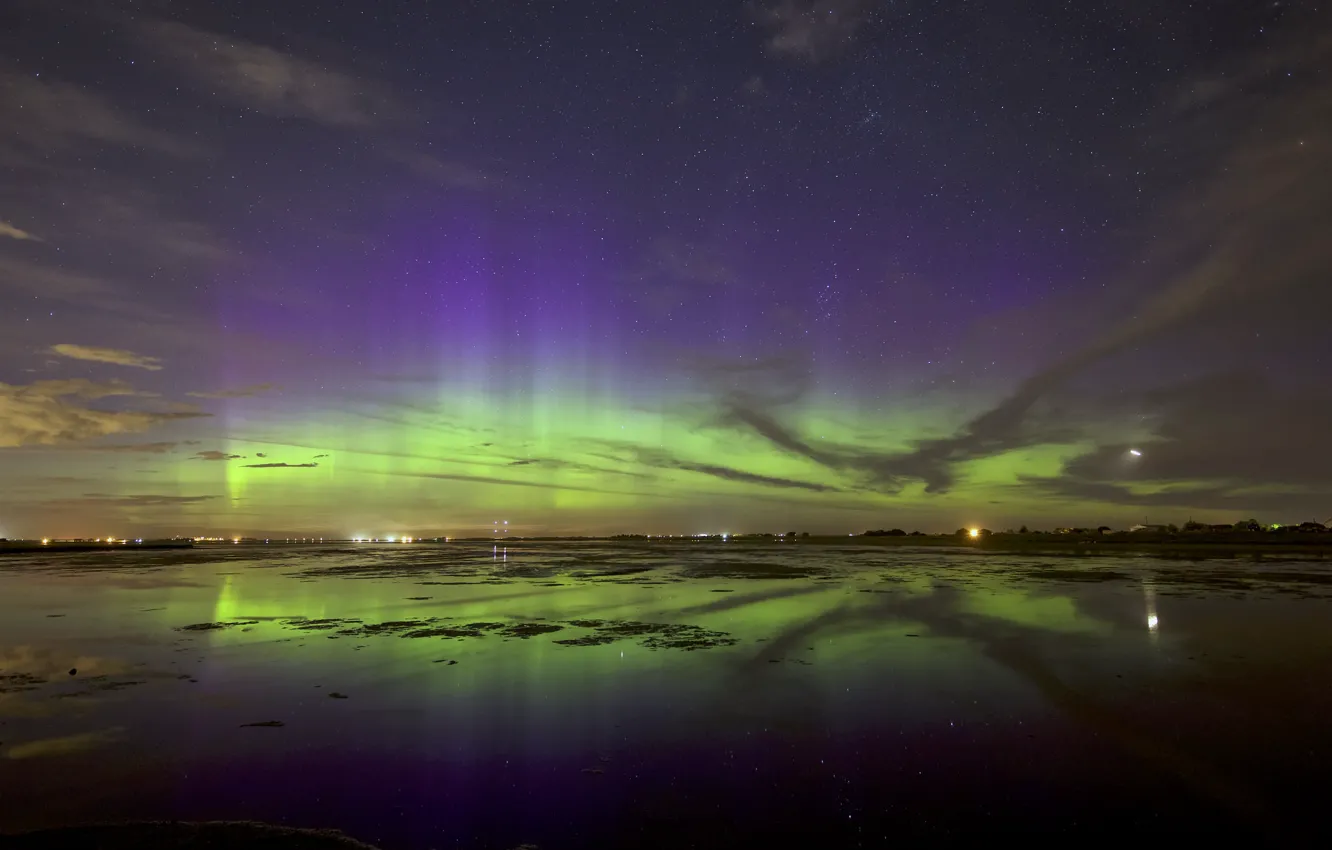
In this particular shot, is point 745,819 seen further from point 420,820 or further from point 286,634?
point 286,634

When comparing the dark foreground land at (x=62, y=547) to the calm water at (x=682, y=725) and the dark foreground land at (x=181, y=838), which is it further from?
the dark foreground land at (x=181, y=838)

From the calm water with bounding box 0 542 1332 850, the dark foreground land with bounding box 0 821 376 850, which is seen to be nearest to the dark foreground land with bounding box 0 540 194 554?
the calm water with bounding box 0 542 1332 850

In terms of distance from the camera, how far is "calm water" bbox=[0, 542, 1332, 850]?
732cm

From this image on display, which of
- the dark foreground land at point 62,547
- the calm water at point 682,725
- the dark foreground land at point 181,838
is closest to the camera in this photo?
the dark foreground land at point 181,838

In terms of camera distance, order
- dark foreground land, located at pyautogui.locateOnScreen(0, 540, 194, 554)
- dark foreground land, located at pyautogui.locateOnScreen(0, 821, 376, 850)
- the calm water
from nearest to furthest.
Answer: dark foreground land, located at pyautogui.locateOnScreen(0, 821, 376, 850) → the calm water → dark foreground land, located at pyautogui.locateOnScreen(0, 540, 194, 554)

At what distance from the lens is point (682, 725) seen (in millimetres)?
10492

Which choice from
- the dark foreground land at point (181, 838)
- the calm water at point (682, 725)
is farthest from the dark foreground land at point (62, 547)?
the dark foreground land at point (181, 838)

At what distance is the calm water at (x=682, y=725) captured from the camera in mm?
7316

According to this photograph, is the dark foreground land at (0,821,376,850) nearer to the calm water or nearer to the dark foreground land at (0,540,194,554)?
the calm water

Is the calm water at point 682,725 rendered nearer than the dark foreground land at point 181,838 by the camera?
No

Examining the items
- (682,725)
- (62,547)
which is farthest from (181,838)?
(62,547)

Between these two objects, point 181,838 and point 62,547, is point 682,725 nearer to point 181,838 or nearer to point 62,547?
point 181,838

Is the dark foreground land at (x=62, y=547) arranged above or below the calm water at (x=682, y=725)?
above

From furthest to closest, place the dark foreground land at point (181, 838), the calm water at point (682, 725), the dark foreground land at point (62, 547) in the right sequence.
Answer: the dark foreground land at point (62, 547) → the calm water at point (682, 725) → the dark foreground land at point (181, 838)
